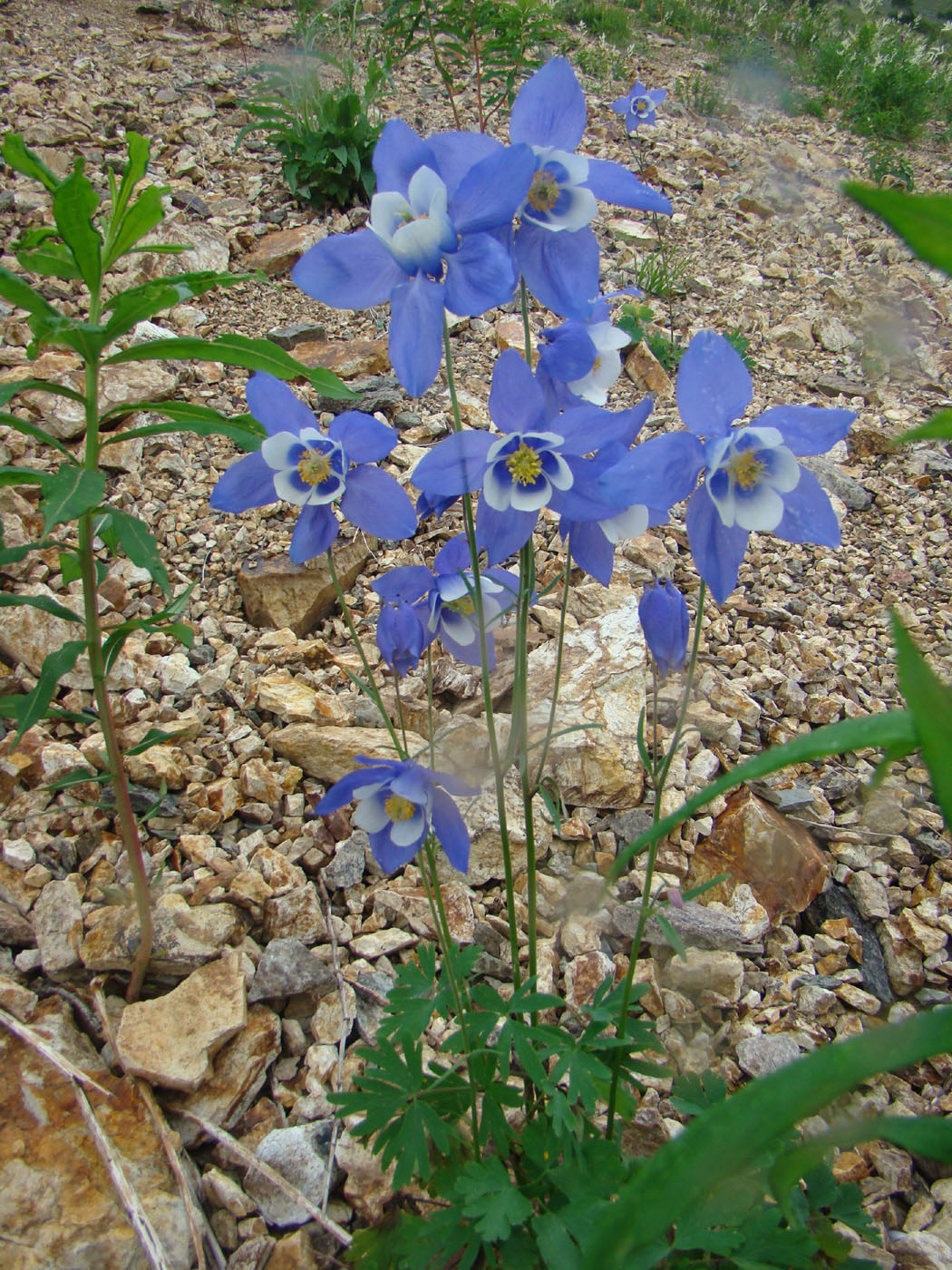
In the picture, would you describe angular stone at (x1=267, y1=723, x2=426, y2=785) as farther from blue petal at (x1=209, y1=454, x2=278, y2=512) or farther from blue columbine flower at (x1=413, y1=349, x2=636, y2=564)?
blue columbine flower at (x1=413, y1=349, x2=636, y2=564)

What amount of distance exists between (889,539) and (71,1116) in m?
2.94

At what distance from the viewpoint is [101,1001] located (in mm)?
1474

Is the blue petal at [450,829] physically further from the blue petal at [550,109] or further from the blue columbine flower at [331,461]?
the blue petal at [550,109]

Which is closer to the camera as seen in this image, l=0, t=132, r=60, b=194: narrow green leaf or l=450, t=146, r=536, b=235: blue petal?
l=450, t=146, r=536, b=235: blue petal

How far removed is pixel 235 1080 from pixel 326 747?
74 cm

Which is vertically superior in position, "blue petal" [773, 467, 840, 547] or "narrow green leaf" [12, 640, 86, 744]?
"blue petal" [773, 467, 840, 547]

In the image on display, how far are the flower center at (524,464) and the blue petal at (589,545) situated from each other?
0.13 m

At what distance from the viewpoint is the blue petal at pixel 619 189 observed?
0.96 meters

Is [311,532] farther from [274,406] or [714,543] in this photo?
[714,543]

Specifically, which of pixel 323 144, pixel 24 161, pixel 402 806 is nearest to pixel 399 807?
pixel 402 806

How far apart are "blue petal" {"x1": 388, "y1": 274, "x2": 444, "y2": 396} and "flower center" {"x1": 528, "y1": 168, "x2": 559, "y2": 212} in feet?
0.53

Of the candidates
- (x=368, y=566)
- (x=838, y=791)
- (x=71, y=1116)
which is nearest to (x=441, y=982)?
(x=71, y=1116)

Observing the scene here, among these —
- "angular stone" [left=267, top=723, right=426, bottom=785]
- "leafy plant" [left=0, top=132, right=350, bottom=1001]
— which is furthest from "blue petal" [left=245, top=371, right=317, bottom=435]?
"angular stone" [left=267, top=723, right=426, bottom=785]

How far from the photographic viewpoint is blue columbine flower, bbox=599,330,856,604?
93cm
